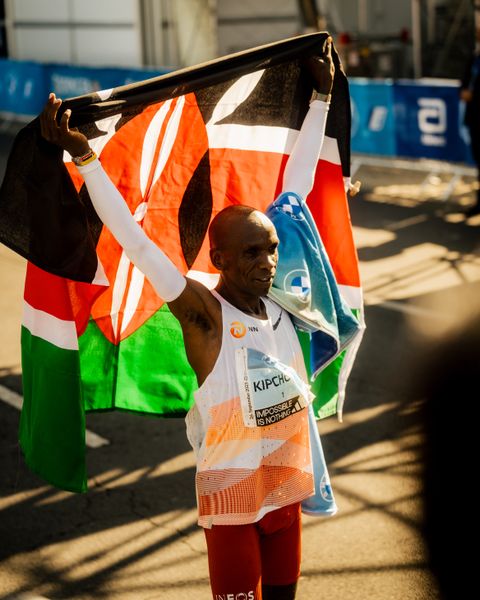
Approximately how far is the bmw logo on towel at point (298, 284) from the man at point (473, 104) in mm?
9626

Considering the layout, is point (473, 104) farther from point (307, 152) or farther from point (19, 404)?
point (307, 152)

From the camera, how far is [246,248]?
11.3 ft

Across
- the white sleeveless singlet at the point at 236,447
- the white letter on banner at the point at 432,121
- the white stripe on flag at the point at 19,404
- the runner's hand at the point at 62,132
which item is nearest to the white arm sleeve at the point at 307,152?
the white sleeveless singlet at the point at 236,447

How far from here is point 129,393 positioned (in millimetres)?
4188

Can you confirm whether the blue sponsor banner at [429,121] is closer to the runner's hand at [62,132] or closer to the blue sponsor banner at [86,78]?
the blue sponsor banner at [86,78]

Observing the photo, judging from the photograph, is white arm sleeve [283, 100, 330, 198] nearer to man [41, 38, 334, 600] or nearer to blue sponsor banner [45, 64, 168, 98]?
man [41, 38, 334, 600]

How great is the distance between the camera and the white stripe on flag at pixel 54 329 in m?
3.78

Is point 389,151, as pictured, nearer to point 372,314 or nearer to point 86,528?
point 372,314

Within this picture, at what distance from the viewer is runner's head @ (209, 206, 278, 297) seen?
11.3 ft

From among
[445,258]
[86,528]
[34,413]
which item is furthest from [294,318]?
[445,258]

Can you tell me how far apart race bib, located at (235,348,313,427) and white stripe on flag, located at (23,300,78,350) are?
0.73 m

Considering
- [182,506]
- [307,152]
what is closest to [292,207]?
[307,152]

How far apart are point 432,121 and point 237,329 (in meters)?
11.5

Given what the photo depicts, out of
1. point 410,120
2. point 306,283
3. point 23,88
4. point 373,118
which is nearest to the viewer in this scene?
point 306,283
